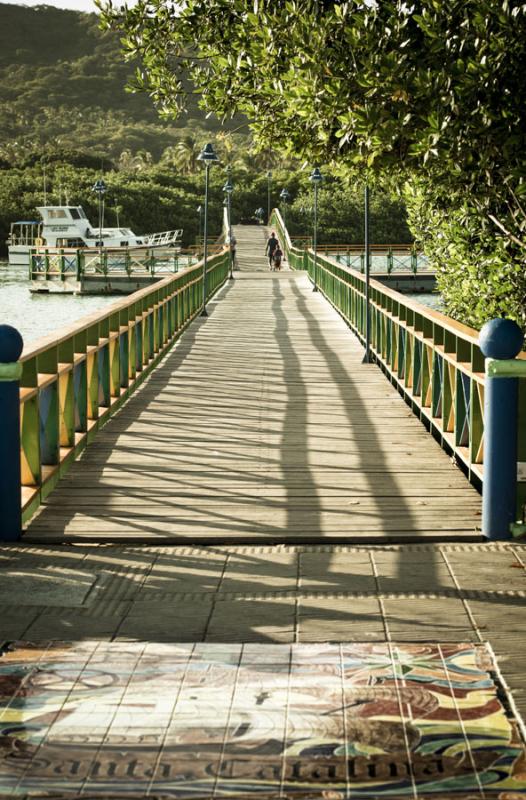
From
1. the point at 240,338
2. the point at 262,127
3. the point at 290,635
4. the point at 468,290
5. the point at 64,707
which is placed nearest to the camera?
the point at 64,707

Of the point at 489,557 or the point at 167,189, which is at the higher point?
the point at 167,189

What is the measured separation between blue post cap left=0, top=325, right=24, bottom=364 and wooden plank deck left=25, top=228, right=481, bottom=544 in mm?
975

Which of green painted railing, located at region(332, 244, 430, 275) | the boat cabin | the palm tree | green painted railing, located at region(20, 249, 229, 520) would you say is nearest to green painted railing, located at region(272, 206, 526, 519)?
green painted railing, located at region(20, 249, 229, 520)

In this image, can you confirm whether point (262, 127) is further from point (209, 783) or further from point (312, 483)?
point (209, 783)

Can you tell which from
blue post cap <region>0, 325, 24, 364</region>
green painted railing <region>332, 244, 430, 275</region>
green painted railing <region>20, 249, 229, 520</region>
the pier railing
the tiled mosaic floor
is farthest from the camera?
green painted railing <region>332, 244, 430, 275</region>

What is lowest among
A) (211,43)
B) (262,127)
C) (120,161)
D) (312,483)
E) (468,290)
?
(312,483)

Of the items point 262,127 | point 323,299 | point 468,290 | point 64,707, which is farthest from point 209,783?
point 323,299

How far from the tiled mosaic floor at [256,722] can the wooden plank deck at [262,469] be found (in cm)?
199

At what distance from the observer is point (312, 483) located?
25.6 ft

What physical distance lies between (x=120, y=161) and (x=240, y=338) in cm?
18289

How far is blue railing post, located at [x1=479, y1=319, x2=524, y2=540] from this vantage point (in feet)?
20.3

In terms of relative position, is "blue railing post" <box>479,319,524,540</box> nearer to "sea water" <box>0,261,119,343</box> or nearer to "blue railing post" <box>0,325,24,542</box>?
"blue railing post" <box>0,325,24,542</box>

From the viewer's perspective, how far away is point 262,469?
8.27m

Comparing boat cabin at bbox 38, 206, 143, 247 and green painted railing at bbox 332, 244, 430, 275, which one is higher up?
boat cabin at bbox 38, 206, 143, 247
